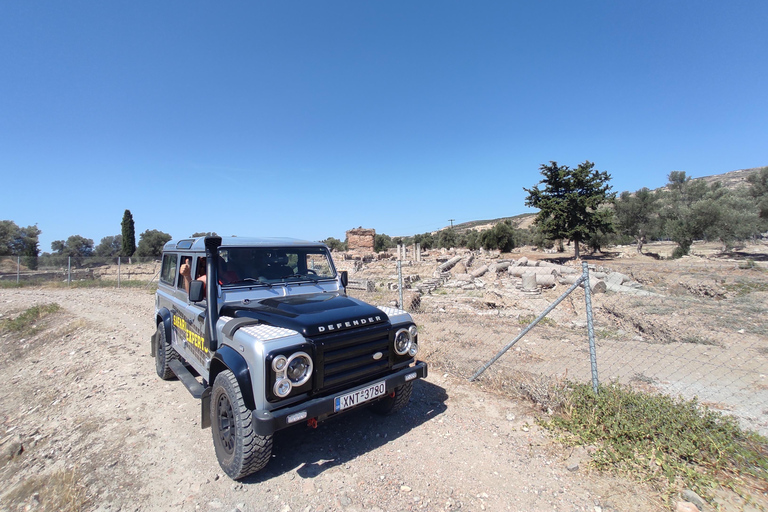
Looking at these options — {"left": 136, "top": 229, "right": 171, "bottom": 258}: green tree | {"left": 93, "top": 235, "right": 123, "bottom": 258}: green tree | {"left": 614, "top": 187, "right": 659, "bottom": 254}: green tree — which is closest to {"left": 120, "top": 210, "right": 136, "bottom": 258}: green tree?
{"left": 136, "top": 229, "right": 171, "bottom": 258}: green tree

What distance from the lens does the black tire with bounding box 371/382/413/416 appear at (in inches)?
164

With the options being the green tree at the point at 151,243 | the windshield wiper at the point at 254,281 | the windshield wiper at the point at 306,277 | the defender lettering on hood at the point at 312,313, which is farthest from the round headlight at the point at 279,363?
the green tree at the point at 151,243

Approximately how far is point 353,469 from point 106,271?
3116 cm

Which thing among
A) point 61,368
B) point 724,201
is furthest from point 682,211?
point 61,368

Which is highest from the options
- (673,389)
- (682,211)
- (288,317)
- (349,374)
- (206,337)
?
(682,211)

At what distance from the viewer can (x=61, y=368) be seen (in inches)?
271

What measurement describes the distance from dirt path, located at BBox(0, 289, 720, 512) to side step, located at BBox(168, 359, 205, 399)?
49cm

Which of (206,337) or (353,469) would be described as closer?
(353,469)

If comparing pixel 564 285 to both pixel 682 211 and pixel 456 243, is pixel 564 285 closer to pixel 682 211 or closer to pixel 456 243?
pixel 682 211

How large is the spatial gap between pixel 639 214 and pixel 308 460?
47.2 metres

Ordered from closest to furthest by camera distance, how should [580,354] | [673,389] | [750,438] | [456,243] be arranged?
[750,438] < [673,389] < [580,354] < [456,243]

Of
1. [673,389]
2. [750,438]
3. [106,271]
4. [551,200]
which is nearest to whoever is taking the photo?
[750,438]

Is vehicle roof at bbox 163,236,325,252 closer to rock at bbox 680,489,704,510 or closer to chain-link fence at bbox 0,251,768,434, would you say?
chain-link fence at bbox 0,251,768,434

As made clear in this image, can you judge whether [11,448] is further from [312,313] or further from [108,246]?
[108,246]
